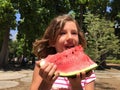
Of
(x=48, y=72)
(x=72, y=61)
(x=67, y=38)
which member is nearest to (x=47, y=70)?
(x=48, y=72)

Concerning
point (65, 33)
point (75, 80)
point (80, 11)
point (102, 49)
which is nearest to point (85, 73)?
point (75, 80)

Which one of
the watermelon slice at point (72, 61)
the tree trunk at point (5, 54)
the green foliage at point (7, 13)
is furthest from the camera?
the tree trunk at point (5, 54)

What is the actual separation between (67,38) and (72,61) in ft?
0.92

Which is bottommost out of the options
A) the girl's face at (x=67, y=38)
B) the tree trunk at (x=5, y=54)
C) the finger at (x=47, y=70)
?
the tree trunk at (x=5, y=54)

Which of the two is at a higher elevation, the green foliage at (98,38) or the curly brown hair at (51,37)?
the curly brown hair at (51,37)

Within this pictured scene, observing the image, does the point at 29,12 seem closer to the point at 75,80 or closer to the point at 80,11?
the point at 80,11

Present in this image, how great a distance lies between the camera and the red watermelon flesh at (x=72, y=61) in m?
2.42

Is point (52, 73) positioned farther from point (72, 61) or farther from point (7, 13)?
point (7, 13)

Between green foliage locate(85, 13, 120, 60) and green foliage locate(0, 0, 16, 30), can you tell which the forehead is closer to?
green foliage locate(85, 13, 120, 60)

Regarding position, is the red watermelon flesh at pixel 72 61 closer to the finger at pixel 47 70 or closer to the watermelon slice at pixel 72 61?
the watermelon slice at pixel 72 61

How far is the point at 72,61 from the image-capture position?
8.87 ft

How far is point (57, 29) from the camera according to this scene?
263 centimetres

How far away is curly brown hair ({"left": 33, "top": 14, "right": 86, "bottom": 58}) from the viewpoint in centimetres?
265

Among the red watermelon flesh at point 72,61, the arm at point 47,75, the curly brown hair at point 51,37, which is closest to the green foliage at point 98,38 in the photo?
the curly brown hair at point 51,37
